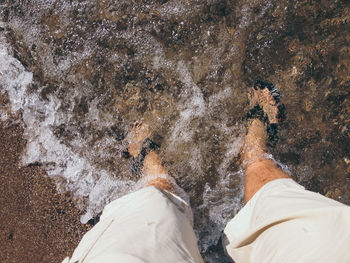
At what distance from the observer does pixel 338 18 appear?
2021 mm

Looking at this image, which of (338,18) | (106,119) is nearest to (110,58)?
(106,119)

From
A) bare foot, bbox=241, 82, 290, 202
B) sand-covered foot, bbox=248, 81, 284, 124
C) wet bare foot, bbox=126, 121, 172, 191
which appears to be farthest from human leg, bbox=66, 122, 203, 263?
sand-covered foot, bbox=248, 81, 284, 124

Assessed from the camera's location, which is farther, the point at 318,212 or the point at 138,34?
the point at 138,34

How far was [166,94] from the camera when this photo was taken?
2.18m

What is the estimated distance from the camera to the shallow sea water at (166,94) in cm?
211

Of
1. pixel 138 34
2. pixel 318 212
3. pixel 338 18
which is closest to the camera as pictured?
pixel 318 212

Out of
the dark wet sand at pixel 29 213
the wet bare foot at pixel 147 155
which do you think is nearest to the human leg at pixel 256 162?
the wet bare foot at pixel 147 155

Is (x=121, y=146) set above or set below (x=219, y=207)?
above

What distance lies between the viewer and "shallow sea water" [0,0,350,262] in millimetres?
2107

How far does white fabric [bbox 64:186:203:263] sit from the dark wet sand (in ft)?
2.47

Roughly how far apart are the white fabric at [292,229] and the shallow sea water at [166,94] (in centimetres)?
66

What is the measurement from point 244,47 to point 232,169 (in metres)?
0.93

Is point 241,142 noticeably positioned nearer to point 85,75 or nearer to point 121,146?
point 121,146

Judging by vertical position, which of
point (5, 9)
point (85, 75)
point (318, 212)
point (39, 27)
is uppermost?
point (5, 9)
